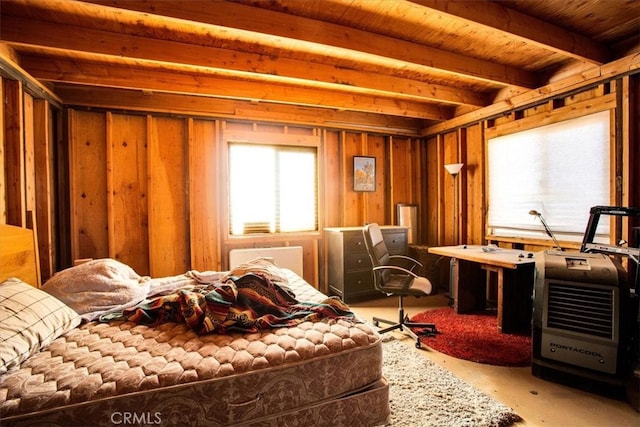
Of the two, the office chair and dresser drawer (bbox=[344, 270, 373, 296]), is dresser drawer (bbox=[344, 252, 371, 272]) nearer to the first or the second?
dresser drawer (bbox=[344, 270, 373, 296])

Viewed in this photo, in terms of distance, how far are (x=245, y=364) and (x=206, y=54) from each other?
2.57 meters

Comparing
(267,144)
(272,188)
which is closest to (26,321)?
(272,188)

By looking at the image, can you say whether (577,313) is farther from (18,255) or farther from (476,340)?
(18,255)

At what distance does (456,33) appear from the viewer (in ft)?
8.01

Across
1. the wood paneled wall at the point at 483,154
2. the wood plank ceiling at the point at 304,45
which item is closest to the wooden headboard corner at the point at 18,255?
the wood plank ceiling at the point at 304,45

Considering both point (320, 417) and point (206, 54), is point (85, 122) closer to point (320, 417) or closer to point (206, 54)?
point (206, 54)

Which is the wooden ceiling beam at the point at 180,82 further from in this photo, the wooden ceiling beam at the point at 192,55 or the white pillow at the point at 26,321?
the white pillow at the point at 26,321

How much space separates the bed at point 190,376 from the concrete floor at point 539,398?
1.03 meters

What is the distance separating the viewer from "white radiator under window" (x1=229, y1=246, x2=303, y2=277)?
3.72 meters

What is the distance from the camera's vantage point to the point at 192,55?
2.48 meters

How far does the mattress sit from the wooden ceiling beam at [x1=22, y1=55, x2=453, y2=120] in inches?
99.1

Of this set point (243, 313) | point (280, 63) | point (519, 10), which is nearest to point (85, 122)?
point (280, 63)

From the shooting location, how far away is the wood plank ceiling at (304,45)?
2.03m

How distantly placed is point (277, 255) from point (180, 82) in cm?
238
